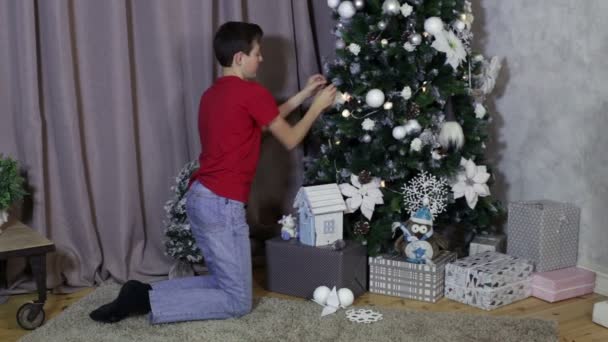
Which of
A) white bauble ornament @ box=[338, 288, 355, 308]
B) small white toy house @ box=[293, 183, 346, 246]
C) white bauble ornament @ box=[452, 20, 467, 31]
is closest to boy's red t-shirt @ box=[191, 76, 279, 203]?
small white toy house @ box=[293, 183, 346, 246]

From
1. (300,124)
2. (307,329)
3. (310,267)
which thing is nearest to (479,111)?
(300,124)

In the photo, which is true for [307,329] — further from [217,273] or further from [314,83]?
[314,83]

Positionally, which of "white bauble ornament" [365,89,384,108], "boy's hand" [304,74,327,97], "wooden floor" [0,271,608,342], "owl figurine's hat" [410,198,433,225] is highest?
"boy's hand" [304,74,327,97]

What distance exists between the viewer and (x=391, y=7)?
2838 mm

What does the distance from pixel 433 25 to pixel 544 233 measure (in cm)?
107

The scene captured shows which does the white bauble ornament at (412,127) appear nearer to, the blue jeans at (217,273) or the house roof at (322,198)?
the house roof at (322,198)

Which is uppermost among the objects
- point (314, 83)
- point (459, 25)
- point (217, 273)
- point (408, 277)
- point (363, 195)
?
point (459, 25)

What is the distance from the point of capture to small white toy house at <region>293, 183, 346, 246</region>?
2914mm

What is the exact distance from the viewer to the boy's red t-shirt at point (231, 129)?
2662 mm

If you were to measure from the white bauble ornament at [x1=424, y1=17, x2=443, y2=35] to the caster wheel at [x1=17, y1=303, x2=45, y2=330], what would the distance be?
200 centimetres

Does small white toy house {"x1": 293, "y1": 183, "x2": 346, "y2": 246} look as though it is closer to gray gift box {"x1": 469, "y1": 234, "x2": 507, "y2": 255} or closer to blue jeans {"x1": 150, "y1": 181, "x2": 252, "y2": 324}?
blue jeans {"x1": 150, "y1": 181, "x2": 252, "y2": 324}

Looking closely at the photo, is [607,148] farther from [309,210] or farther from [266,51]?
[266,51]

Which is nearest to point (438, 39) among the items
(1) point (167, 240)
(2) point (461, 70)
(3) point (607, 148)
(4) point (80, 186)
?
(2) point (461, 70)

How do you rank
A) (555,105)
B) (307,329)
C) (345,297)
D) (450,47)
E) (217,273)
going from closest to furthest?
1. (307,329)
2. (217,273)
3. (345,297)
4. (450,47)
5. (555,105)
